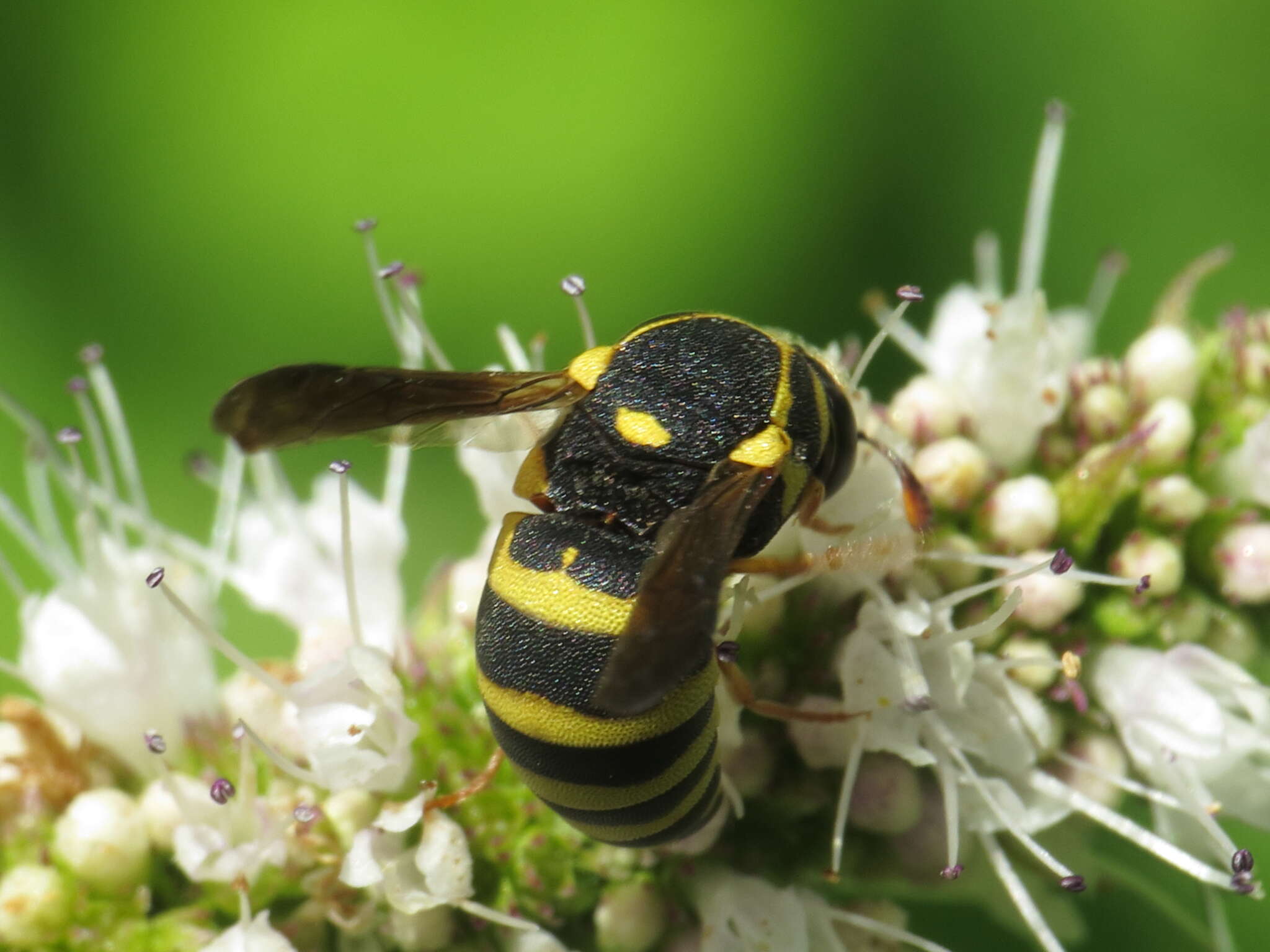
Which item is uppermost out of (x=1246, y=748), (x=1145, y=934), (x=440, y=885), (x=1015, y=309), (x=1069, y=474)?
(x=1015, y=309)

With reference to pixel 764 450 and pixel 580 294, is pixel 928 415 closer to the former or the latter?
pixel 580 294

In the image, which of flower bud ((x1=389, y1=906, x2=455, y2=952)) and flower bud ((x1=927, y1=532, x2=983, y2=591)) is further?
flower bud ((x1=927, y1=532, x2=983, y2=591))

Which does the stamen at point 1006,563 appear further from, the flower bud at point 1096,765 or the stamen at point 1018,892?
the stamen at point 1018,892

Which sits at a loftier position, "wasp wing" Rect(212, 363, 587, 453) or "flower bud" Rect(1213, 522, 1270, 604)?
"wasp wing" Rect(212, 363, 587, 453)

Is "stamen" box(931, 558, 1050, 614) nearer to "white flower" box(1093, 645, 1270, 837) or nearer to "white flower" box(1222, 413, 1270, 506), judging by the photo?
"white flower" box(1093, 645, 1270, 837)

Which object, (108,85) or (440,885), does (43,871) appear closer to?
(440,885)

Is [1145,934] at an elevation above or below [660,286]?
below

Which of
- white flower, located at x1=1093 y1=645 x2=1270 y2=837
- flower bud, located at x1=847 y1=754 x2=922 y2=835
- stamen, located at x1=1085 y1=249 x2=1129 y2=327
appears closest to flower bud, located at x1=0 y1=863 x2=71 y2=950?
flower bud, located at x1=847 y1=754 x2=922 y2=835

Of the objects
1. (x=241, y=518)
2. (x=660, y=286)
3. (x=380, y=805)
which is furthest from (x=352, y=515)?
(x=660, y=286)
